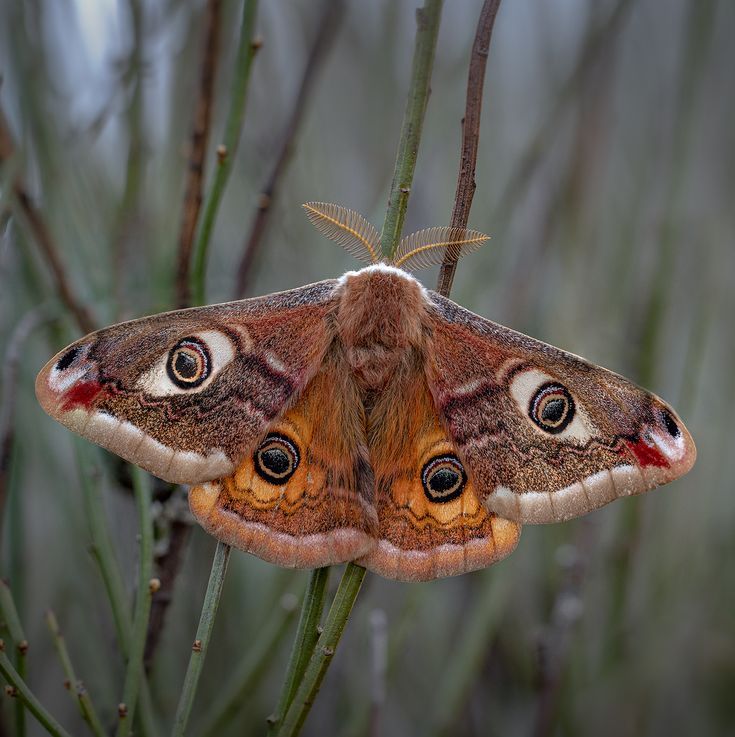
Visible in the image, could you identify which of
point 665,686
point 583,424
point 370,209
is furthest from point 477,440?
point 665,686

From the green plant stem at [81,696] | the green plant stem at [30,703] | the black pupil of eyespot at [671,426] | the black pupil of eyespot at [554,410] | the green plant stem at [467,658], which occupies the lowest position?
the green plant stem at [467,658]

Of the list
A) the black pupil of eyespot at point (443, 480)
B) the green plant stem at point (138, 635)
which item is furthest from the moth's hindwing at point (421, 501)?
the green plant stem at point (138, 635)

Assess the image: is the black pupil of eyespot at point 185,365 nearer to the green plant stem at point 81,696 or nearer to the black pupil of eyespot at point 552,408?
the green plant stem at point 81,696

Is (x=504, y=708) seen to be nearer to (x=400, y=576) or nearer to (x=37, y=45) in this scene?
(x=400, y=576)

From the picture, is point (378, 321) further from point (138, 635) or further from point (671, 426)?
point (138, 635)

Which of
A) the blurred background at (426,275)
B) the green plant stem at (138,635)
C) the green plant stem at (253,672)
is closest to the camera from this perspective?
the green plant stem at (138,635)

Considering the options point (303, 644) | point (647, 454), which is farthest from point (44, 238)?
point (647, 454)

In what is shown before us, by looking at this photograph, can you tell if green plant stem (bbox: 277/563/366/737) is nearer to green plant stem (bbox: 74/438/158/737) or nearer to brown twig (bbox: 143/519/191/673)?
green plant stem (bbox: 74/438/158/737)
